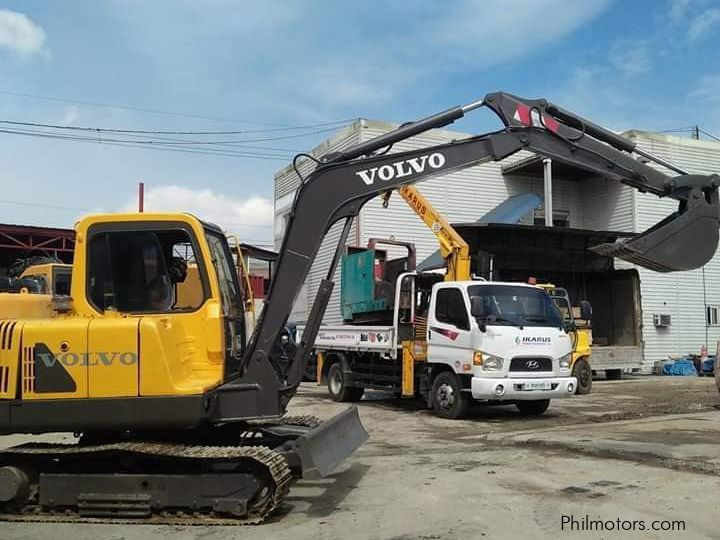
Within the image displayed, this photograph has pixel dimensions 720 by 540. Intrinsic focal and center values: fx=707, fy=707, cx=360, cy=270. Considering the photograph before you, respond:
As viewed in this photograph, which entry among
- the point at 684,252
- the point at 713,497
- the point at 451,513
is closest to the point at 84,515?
the point at 451,513

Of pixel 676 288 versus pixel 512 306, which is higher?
pixel 676 288

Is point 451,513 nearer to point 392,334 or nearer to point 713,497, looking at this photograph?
point 713,497

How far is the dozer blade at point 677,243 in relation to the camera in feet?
24.7

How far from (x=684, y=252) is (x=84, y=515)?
6497 mm

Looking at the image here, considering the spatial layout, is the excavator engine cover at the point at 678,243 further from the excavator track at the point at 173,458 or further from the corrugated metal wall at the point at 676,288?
the corrugated metal wall at the point at 676,288

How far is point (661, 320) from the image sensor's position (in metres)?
26.2

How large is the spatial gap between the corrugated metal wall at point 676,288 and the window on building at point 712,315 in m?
0.16

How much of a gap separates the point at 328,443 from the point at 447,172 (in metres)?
3.15

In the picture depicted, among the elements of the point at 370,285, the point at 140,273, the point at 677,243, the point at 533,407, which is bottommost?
the point at 533,407

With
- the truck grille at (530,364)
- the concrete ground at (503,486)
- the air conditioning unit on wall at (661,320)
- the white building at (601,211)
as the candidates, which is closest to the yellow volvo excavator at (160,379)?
the concrete ground at (503,486)

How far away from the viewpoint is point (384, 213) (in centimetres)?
2428

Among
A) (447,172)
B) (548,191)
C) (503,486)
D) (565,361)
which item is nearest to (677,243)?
(447,172)

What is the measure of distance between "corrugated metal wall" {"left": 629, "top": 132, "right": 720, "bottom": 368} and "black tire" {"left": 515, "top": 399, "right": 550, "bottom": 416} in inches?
570

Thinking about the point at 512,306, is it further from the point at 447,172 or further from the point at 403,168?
the point at 403,168
